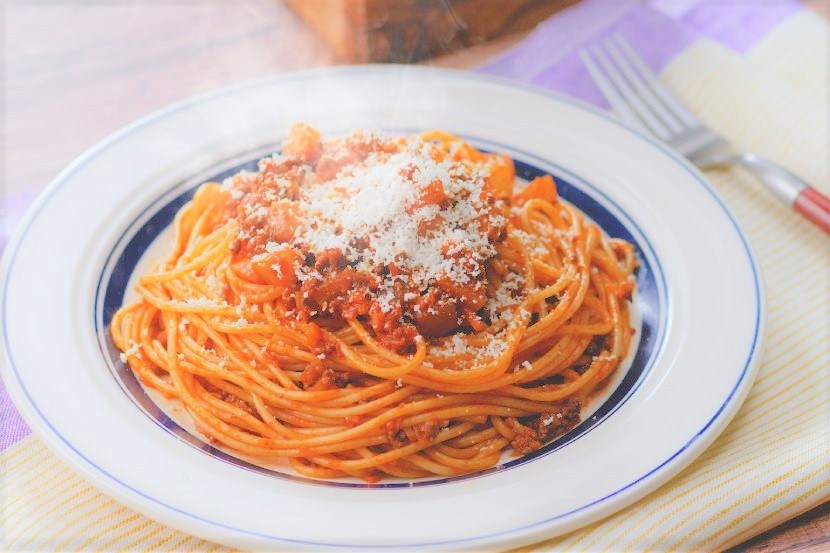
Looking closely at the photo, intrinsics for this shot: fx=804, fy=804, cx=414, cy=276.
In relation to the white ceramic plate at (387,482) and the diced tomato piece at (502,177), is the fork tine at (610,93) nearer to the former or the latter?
the white ceramic plate at (387,482)

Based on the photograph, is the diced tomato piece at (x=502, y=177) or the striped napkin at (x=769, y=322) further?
the diced tomato piece at (x=502, y=177)

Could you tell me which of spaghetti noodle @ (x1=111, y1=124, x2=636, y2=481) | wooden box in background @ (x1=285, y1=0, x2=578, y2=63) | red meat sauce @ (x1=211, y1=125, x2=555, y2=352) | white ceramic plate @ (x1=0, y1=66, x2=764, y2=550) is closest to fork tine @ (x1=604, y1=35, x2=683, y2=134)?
white ceramic plate @ (x1=0, y1=66, x2=764, y2=550)

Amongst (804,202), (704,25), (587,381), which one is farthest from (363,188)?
(704,25)

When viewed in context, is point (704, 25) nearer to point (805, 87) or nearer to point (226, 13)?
point (805, 87)

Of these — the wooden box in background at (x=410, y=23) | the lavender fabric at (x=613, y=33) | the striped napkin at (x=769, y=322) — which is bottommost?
the striped napkin at (x=769, y=322)

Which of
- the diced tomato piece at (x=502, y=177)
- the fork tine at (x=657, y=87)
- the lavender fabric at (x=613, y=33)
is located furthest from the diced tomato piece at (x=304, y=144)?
the fork tine at (x=657, y=87)

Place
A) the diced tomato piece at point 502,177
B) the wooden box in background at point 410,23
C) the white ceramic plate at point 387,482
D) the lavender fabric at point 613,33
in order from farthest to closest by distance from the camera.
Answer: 1. the wooden box in background at point 410,23
2. the lavender fabric at point 613,33
3. the diced tomato piece at point 502,177
4. the white ceramic plate at point 387,482

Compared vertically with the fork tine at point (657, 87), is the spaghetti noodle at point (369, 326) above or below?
below

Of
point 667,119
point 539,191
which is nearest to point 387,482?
point 539,191
